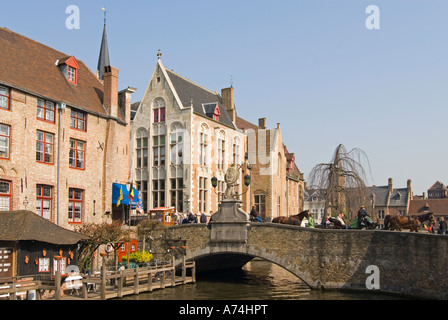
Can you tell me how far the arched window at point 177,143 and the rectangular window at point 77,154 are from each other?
1097cm

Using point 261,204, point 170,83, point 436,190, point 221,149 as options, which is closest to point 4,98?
point 170,83

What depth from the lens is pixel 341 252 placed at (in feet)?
81.7

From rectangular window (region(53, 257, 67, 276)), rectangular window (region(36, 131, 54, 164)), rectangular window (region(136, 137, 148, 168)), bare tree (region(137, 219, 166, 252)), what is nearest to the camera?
rectangular window (region(53, 257, 67, 276))

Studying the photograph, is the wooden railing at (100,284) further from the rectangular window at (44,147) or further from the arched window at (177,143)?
the arched window at (177,143)

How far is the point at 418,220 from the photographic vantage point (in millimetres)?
26141

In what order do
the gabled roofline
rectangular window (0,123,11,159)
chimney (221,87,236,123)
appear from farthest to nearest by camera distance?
chimney (221,87,236,123) < the gabled roofline < rectangular window (0,123,11,159)

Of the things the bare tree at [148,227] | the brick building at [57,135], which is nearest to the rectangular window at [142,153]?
the brick building at [57,135]

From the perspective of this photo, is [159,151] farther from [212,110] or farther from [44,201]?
[44,201]

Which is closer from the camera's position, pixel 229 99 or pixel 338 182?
pixel 338 182

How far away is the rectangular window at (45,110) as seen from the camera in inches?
1039

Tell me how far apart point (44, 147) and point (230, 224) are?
11.0m

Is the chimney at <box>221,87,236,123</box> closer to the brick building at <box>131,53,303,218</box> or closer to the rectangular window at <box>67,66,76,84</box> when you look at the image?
the brick building at <box>131,53,303,218</box>

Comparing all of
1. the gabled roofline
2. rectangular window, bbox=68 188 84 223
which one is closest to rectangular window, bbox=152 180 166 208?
the gabled roofline

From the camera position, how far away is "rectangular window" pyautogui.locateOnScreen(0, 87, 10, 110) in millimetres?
24328
